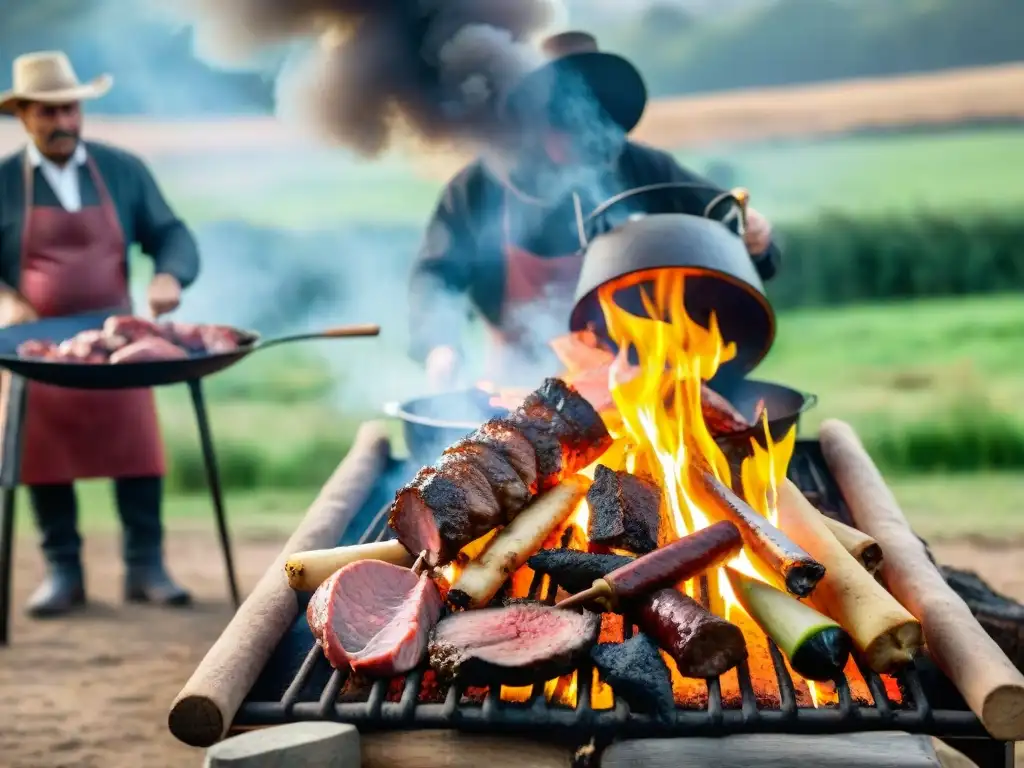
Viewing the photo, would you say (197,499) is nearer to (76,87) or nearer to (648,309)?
(76,87)

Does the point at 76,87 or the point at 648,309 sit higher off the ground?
the point at 76,87

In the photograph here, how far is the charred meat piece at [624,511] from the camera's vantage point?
2.71m

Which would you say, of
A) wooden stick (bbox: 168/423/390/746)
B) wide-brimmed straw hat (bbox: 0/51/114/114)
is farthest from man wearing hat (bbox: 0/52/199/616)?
wooden stick (bbox: 168/423/390/746)

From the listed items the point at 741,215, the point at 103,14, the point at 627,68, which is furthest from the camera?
the point at 103,14

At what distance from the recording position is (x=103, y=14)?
29.8 feet

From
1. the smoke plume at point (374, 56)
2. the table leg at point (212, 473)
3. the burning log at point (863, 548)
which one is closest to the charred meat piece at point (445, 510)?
the burning log at point (863, 548)

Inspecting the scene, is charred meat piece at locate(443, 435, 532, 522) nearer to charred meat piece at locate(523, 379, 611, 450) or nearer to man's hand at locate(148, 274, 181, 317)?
charred meat piece at locate(523, 379, 611, 450)

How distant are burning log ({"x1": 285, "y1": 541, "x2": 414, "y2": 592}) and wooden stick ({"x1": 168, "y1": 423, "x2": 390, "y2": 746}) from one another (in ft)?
0.18

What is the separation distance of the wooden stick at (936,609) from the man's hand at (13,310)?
3.63 meters

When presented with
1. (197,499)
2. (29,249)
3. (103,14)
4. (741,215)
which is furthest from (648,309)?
(103,14)

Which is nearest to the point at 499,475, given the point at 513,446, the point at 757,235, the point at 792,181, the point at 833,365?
the point at 513,446

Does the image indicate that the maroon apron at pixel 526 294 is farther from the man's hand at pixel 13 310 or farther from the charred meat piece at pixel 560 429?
the man's hand at pixel 13 310

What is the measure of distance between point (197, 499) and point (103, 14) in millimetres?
4535

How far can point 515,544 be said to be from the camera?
2684 mm
